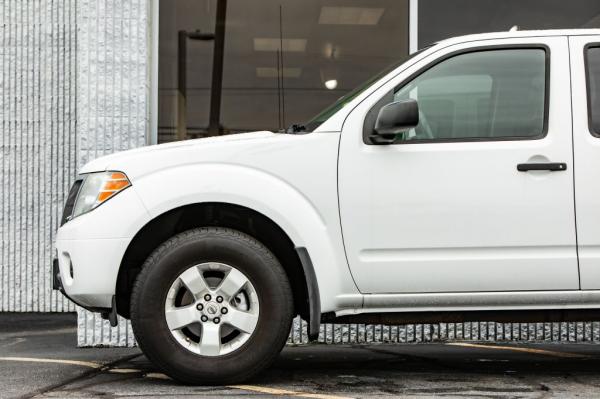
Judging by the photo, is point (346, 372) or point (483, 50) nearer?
point (483, 50)

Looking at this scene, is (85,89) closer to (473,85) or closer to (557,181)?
(473,85)

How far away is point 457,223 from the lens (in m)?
5.25

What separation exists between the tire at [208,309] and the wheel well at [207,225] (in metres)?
0.21

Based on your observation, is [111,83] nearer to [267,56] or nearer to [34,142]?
[267,56]

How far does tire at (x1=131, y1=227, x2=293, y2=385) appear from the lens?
5.16 m

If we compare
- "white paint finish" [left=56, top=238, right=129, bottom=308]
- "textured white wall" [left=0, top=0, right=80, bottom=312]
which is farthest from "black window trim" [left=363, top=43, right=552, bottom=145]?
"textured white wall" [left=0, top=0, right=80, bottom=312]

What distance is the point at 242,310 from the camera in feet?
17.0

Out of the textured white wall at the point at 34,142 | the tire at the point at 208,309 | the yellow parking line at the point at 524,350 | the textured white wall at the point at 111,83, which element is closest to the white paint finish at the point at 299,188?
the tire at the point at 208,309

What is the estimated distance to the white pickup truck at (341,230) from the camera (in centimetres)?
518

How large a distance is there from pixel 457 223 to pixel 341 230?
63 centimetres

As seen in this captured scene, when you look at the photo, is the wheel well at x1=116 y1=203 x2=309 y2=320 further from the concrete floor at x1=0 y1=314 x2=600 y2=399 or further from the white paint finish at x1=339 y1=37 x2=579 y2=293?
the concrete floor at x1=0 y1=314 x2=600 y2=399

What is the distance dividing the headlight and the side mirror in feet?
4.64

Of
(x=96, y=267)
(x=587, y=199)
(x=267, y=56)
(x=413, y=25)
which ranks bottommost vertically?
(x=96, y=267)

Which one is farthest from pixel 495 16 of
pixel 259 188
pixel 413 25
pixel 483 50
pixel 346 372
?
pixel 259 188
